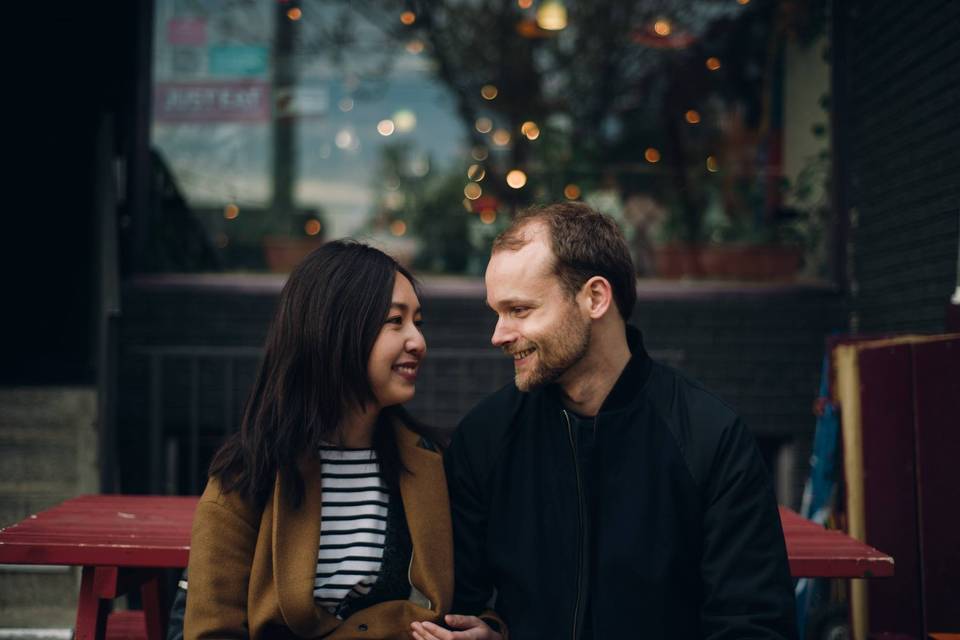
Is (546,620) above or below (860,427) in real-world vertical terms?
below

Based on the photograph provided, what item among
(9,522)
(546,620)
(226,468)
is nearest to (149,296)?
(9,522)

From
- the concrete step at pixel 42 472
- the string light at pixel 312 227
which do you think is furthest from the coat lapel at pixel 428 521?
the string light at pixel 312 227

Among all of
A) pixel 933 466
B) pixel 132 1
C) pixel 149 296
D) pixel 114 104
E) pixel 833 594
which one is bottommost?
pixel 833 594

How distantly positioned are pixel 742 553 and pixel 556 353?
2.25 feet

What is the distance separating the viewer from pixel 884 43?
6.06m

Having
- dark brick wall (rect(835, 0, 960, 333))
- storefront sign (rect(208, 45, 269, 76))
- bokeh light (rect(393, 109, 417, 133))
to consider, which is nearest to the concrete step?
storefront sign (rect(208, 45, 269, 76))

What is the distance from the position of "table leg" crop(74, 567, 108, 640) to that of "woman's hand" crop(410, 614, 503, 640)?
3.42 ft

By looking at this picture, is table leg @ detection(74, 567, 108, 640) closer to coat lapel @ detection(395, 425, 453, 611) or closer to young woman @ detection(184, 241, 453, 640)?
young woman @ detection(184, 241, 453, 640)

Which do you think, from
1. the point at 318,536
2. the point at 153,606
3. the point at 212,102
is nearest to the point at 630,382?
the point at 318,536

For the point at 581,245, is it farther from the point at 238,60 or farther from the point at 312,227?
the point at 238,60

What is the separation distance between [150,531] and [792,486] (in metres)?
4.43

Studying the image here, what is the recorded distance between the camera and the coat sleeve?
2.74 m

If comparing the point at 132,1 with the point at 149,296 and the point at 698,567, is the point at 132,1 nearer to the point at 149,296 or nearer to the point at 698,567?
the point at 149,296

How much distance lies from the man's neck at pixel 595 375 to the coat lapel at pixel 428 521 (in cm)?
44
